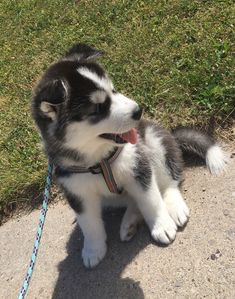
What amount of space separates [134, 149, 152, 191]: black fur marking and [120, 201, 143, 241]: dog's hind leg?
349 millimetres

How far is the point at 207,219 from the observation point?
3158 mm

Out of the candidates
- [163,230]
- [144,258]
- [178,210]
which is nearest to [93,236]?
[144,258]

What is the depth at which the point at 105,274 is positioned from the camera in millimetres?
3117

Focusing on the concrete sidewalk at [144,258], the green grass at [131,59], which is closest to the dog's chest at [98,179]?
the concrete sidewalk at [144,258]

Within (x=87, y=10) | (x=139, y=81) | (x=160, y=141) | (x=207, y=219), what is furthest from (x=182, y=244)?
(x=87, y=10)

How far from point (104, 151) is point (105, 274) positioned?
2.81 feet

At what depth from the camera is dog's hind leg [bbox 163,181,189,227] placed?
125 inches

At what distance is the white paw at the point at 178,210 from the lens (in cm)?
317

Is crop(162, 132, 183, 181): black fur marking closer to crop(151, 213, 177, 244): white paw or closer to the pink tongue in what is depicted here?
crop(151, 213, 177, 244): white paw

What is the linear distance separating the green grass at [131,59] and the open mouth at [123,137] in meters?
0.98

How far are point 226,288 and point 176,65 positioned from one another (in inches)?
83.4

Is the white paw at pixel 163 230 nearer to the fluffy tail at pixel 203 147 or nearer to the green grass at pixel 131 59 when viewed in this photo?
the fluffy tail at pixel 203 147

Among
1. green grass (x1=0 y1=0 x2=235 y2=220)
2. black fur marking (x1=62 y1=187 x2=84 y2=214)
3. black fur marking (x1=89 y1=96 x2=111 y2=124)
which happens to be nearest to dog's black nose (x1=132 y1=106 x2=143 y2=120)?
black fur marking (x1=89 y1=96 x2=111 y2=124)

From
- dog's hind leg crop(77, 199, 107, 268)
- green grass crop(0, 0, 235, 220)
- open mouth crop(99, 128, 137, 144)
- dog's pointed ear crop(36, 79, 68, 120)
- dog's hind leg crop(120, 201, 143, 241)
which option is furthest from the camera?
green grass crop(0, 0, 235, 220)
